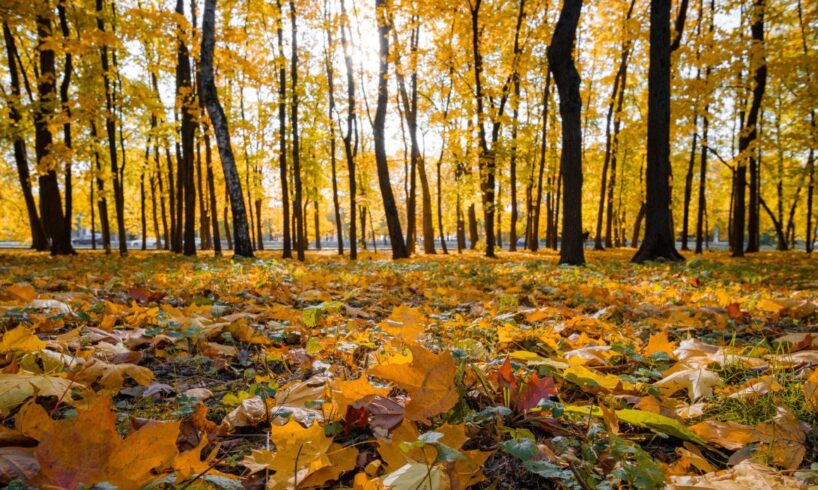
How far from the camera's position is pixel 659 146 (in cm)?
777

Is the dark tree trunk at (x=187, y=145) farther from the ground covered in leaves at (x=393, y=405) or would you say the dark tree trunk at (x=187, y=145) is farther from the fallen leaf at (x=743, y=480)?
the fallen leaf at (x=743, y=480)

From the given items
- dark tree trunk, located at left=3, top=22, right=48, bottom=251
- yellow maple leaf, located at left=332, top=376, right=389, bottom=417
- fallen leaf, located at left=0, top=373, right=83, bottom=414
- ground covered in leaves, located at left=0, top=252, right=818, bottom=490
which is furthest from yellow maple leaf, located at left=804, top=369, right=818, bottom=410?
dark tree trunk, located at left=3, top=22, right=48, bottom=251

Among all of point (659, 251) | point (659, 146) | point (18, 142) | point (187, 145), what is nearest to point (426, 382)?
point (659, 251)

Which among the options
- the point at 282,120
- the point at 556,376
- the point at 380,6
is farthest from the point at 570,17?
the point at 282,120

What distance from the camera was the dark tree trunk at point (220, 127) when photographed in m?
A: 8.83

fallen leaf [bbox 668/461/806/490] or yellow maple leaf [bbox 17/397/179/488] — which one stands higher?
yellow maple leaf [bbox 17/397/179/488]

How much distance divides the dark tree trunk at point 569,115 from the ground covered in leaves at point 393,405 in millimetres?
5586

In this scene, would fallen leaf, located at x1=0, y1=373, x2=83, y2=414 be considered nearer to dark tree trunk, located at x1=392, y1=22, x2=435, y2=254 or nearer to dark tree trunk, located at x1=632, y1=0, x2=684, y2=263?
dark tree trunk, located at x1=632, y1=0, x2=684, y2=263

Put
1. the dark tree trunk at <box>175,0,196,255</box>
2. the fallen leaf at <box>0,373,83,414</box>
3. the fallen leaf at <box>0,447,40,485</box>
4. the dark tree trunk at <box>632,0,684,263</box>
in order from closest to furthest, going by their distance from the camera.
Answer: the fallen leaf at <box>0,447,40,485</box>, the fallen leaf at <box>0,373,83,414</box>, the dark tree trunk at <box>632,0,684,263</box>, the dark tree trunk at <box>175,0,196,255</box>

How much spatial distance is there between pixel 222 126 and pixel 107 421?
9679 millimetres

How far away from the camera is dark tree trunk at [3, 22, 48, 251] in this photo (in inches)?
440

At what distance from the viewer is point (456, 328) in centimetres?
225

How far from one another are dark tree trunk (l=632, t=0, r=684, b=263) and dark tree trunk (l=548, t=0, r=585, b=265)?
1336 millimetres

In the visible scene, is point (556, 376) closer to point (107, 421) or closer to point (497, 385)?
point (497, 385)
